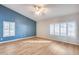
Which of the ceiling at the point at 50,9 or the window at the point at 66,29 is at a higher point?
the ceiling at the point at 50,9

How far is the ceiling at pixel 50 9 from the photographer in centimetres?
237

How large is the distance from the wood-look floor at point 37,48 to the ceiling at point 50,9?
2.18ft

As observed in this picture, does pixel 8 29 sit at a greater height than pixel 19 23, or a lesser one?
lesser

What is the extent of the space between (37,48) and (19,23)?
2.75 ft

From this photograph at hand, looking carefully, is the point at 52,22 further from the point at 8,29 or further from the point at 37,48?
the point at 8,29

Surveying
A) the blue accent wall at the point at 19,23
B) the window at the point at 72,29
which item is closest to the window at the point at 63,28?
the window at the point at 72,29

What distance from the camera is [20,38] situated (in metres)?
2.53

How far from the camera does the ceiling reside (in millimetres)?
2367

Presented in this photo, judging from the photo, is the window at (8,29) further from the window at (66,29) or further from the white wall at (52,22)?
the window at (66,29)

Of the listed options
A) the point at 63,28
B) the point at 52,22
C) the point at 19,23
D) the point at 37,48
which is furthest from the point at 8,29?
the point at 63,28

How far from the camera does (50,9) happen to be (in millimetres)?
2461

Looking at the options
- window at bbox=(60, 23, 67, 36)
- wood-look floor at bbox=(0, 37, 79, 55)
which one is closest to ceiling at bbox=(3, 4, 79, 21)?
window at bbox=(60, 23, 67, 36)

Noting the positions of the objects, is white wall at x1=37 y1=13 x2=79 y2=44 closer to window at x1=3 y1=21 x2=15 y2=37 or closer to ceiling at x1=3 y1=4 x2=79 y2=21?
ceiling at x1=3 y1=4 x2=79 y2=21
